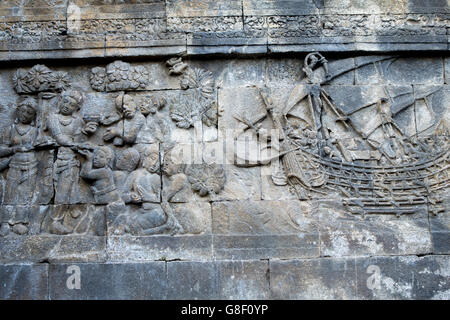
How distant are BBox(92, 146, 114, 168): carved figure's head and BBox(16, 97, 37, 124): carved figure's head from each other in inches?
40.1

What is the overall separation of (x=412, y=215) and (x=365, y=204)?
0.61 m

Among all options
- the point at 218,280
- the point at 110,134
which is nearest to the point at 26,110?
the point at 110,134

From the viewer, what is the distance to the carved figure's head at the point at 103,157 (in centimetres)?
738

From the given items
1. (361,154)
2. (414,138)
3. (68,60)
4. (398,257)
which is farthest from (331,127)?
(68,60)

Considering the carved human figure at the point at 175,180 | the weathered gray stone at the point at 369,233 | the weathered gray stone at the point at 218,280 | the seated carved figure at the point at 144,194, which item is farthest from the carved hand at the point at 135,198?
the weathered gray stone at the point at 369,233

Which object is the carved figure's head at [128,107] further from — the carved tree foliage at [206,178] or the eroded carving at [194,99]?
the carved tree foliage at [206,178]

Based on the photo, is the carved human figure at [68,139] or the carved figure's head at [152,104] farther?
the carved figure's head at [152,104]

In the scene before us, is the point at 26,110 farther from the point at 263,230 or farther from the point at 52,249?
the point at 263,230

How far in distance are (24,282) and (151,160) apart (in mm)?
2120

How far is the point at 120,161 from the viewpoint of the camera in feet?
24.5

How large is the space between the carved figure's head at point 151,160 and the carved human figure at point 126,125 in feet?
0.82

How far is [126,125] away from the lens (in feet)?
24.7

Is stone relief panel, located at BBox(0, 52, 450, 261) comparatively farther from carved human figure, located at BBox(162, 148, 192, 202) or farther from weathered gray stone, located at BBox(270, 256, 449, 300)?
weathered gray stone, located at BBox(270, 256, 449, 300)

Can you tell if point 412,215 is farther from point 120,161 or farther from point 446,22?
point 120,161
